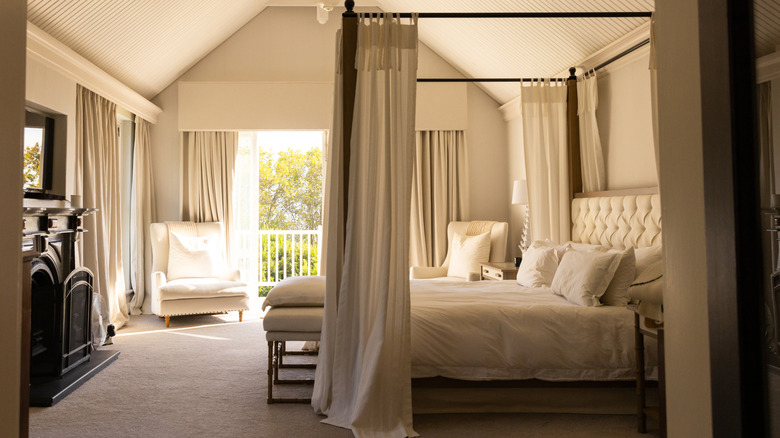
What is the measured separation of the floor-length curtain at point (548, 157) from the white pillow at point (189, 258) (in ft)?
12.1

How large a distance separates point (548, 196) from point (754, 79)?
4215mm

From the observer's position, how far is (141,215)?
6543 mm

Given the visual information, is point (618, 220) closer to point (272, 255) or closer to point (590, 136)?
point (590, 136)

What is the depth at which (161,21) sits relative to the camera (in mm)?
5285

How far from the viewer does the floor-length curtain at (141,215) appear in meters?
6.44

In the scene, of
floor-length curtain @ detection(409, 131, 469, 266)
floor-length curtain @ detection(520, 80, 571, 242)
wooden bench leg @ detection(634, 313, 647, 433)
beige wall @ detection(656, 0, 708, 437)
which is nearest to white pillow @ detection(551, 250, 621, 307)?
wooden bench leg @ detection(634, 313, 647, 433)

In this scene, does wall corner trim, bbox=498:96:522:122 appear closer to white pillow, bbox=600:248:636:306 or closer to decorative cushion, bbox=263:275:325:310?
white pillow, bbox=600:248:636:306

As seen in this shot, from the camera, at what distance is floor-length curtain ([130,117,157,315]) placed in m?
6.44

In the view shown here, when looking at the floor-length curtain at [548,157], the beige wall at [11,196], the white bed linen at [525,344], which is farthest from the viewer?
the floor-length curtain at [548,157]

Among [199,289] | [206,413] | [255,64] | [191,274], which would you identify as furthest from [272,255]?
[206,413]

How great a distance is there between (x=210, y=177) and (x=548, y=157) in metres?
4.09

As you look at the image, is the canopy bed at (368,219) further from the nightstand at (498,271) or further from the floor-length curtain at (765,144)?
the floor-length curtain at (765,144)

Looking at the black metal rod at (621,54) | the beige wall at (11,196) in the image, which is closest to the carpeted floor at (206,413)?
the beige wall at (11,196)

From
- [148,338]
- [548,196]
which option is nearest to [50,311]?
[148,338]
